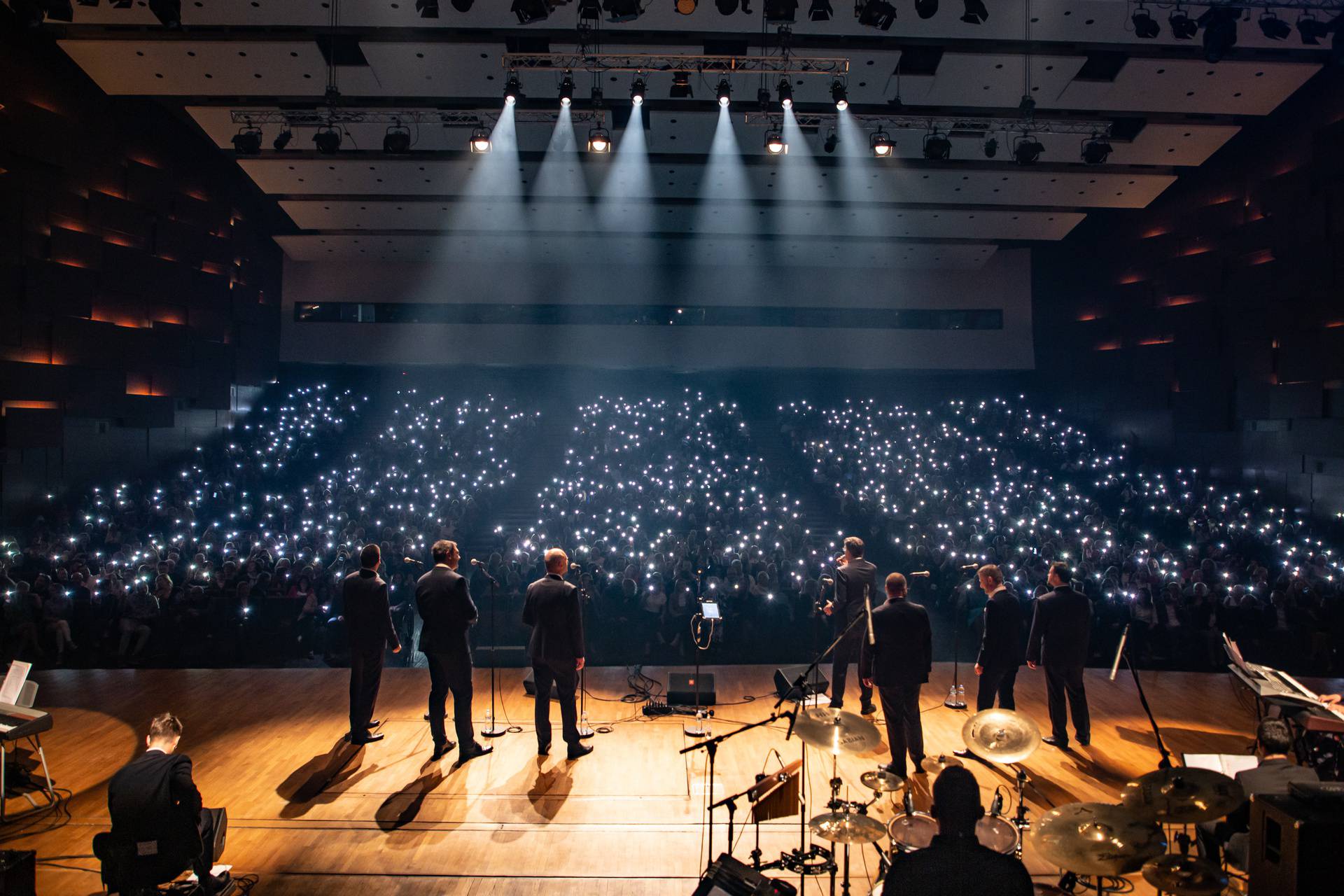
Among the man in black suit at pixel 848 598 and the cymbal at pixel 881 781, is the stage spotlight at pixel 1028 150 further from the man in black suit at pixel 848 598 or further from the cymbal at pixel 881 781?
the cymbal at pixel 881 781

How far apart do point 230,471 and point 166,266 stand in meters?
3.57

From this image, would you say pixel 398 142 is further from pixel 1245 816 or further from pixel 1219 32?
pixel 1245 816

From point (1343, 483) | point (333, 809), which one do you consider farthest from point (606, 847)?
point (1343, 483)

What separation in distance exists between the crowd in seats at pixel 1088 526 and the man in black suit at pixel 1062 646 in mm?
1492

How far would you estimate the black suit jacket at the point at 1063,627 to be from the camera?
5.15m

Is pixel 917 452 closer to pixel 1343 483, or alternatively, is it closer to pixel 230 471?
pixel 1343 483

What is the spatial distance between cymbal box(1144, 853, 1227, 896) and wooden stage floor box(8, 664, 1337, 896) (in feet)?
3.95

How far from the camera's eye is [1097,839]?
105 inches

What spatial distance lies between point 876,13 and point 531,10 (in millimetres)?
3031

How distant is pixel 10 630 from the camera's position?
7254 mm

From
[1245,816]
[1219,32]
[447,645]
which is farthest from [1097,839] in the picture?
[1219,32]

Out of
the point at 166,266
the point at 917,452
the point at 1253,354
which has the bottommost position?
the point at 917,452

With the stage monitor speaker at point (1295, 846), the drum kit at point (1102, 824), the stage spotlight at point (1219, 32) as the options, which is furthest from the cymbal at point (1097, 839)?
the stage spotlight at point (1219, 32)

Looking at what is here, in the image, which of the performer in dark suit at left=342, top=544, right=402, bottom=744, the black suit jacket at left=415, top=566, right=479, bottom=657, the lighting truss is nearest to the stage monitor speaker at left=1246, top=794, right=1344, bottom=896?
the black suit jacket at left=415, top=566, right=479, bottom=657
